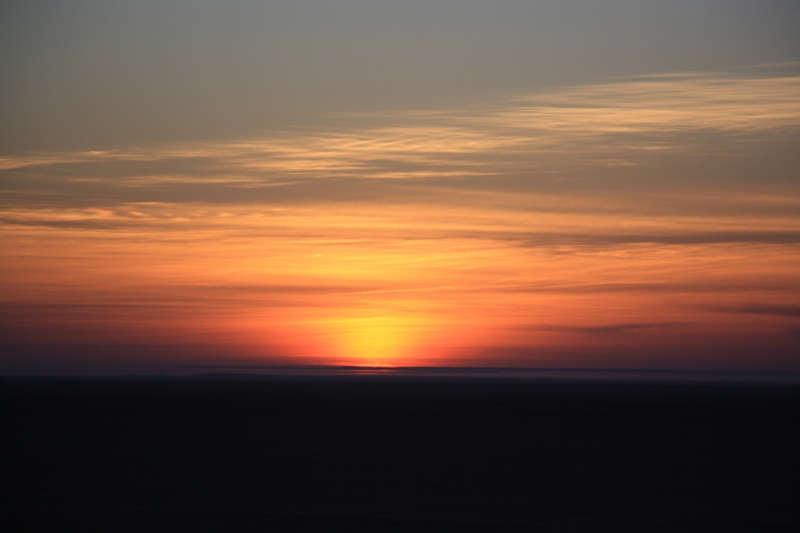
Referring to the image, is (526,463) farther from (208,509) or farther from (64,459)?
(64,459)

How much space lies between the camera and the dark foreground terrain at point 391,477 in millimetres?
15875

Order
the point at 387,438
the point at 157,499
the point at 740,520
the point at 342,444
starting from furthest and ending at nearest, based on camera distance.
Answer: the point at 387,438, the point at 342,444, the point at 157,499, the point at 740,520

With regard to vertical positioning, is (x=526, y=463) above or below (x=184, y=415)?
above

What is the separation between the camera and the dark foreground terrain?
52.1ft

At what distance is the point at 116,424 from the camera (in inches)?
1385

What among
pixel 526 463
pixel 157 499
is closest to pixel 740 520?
pixel 526 463

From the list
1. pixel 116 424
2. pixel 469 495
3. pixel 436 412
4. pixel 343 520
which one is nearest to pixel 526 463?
pixel 469 495

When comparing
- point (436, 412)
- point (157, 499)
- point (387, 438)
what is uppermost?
point (157, 499)

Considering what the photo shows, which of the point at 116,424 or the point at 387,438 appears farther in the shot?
the point at 116,424

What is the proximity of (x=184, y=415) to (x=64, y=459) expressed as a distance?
720 inches

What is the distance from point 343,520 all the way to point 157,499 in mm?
4496

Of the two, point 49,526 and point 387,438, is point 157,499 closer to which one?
point 49,526

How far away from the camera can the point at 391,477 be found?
68.1 ft

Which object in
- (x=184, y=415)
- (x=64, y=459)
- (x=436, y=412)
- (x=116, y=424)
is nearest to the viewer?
(x=64, y=459)
